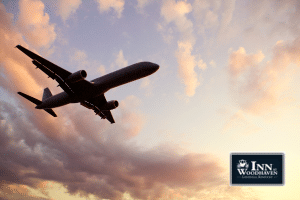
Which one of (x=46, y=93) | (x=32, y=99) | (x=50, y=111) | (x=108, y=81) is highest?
(x=46, y=93)

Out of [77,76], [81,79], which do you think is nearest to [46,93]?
[77,76]

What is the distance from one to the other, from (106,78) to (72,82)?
6166mm

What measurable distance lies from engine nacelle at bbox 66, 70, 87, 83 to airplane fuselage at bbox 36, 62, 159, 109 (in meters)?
2.48

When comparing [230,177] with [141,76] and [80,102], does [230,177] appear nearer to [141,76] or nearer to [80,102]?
[141,76]

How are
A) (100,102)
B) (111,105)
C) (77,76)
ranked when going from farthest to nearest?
1. (100,102)
2. (111,105)
3. (77,76)

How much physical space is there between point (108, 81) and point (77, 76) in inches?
218

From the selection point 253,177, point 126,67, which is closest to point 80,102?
point 126,67

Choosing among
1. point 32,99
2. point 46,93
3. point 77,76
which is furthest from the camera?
point 46,93

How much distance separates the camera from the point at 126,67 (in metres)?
34.8

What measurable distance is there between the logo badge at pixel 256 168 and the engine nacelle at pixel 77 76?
2765 cm

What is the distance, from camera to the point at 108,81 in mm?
35844

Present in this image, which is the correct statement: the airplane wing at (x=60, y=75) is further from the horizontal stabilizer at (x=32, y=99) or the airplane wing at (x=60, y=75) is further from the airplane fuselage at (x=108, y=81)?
the horizontal stabilizer at (x=32, y=99)

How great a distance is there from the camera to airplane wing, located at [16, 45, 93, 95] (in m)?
33.7

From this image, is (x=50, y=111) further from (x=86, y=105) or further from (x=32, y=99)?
(x=86, y=105)
